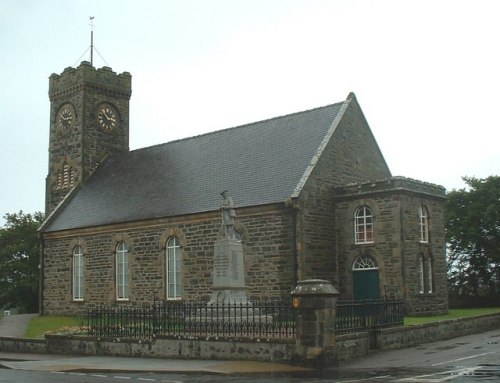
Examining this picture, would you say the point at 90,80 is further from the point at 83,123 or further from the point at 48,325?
the point at 48,325

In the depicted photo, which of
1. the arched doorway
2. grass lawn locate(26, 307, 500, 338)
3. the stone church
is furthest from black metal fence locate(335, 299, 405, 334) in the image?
the arched doorway

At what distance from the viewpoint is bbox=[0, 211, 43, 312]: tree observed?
53.0 meters

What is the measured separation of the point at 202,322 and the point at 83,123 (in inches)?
1039

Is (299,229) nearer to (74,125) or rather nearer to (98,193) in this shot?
(98,193)

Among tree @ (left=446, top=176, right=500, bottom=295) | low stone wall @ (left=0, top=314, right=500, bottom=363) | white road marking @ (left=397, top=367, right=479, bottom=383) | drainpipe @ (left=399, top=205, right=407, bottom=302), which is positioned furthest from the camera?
tree @ (left=446, top=176, right=500, bottom=295)

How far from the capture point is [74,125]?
44.5 m

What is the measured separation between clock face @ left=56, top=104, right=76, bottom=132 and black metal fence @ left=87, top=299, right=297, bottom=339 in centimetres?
2485

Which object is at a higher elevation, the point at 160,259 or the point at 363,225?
the point at 363,225

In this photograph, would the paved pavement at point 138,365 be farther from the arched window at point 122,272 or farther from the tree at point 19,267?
the tree at point 19,267

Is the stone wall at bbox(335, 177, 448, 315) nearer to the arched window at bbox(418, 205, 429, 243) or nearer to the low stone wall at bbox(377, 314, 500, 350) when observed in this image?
the arched window at bbox(418, 205, 429, 243)

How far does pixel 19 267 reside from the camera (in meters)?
53.2

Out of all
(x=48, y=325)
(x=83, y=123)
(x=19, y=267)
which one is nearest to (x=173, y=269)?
(x=48, y=325)

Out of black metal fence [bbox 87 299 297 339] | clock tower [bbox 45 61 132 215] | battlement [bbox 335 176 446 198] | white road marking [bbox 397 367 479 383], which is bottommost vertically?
white road marking [bbox 397 367 479 383]

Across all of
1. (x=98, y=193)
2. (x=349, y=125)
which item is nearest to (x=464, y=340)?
(x=349, y=125)
